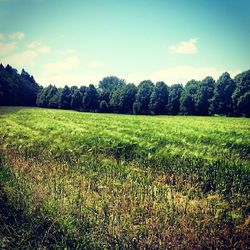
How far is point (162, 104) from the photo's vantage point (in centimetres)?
7225

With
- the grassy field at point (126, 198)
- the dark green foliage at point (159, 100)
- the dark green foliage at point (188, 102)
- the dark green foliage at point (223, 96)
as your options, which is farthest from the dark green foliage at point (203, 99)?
the grassy field at point (126, 198)

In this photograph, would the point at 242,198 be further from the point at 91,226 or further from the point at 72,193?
the point at 72,193

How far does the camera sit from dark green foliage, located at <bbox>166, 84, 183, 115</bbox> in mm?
70412

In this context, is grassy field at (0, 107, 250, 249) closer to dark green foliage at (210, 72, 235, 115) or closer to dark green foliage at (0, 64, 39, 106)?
dark green foliage at (210, 72, 235, 115)

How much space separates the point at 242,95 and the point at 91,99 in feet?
141

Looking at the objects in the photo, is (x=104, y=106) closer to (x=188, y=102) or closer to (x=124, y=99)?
(x=124, y=99)

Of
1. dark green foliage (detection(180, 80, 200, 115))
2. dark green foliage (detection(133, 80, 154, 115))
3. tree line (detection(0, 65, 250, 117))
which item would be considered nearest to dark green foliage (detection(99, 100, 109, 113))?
tree line (detection(0, 65, 250, 117))

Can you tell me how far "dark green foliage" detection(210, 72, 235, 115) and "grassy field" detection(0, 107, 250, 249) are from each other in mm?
50252

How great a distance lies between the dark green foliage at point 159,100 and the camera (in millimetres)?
71688

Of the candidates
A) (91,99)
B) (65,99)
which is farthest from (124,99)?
(65,99)

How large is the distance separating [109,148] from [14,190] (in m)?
6.40

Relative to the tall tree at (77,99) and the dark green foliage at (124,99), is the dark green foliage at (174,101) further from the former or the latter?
the tall tree at (77,99)

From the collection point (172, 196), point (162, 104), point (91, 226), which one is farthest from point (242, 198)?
point (162, 104)

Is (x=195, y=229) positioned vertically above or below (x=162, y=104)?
below
